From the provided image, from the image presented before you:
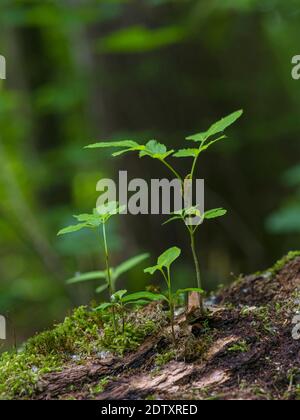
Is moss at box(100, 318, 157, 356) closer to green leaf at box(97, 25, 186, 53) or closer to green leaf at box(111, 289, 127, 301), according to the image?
green leaf at box(111, 289, 127, 301)

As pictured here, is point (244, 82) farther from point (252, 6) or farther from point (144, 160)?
point (144, 160)

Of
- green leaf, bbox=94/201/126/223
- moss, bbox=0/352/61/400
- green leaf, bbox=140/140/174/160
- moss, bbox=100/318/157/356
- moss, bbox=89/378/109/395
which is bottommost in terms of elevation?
moss, bbox=89/378/109/395

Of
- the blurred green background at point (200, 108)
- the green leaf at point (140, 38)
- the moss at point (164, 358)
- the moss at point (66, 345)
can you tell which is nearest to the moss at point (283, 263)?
the moss at point (66, 345)

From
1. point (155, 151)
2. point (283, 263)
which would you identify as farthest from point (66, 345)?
point (283, 263)

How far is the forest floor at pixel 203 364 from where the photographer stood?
1468 mm

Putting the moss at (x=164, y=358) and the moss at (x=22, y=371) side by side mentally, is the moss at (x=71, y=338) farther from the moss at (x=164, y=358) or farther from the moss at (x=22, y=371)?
the moss at (x=164, y=358)

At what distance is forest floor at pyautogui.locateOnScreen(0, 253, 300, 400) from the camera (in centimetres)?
147

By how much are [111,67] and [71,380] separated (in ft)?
14.4

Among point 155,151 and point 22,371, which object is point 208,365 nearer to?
point 22,371

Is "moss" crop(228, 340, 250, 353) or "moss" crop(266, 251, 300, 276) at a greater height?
"moss" crop(266, 251, 300, 276)

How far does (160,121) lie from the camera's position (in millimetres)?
5340

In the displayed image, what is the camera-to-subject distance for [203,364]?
5.14ft

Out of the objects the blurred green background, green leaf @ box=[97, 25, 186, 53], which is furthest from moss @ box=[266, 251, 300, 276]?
green leaf @ box=[97, 25, 186, 53]
